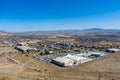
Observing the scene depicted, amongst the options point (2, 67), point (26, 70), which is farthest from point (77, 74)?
point (2, 67)

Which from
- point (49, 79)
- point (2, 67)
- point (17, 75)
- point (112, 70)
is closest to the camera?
point (49, 79)

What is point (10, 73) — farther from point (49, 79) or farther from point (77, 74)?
point (77, 74)

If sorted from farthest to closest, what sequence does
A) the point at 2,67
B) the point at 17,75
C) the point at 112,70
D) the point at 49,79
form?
the point at 2,67, the point at 112,70, the point at 17,75, the point at 49,79

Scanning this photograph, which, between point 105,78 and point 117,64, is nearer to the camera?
point 105,78

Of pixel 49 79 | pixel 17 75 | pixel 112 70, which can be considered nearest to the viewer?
pixel 49 79

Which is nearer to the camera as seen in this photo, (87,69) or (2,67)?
(87,69)

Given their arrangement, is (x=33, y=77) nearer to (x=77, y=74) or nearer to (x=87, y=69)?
(x=77, y=74)

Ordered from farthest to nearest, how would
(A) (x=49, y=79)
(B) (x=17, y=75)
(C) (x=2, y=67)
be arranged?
(C) (x=2, y=67) → (B) (x=17, y=75) → (A) (x=49, y=79)

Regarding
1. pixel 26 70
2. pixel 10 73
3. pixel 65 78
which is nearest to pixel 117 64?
pixel 65 78
